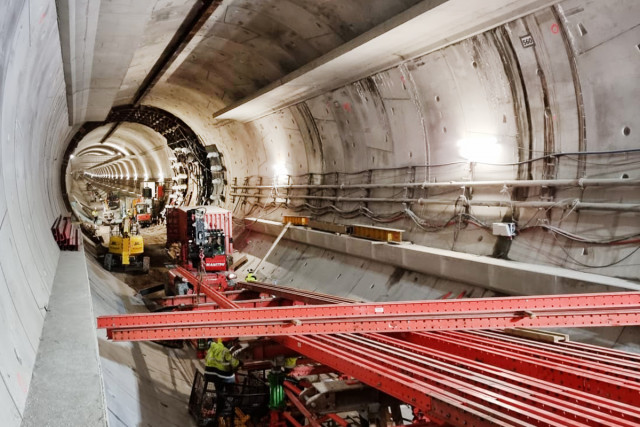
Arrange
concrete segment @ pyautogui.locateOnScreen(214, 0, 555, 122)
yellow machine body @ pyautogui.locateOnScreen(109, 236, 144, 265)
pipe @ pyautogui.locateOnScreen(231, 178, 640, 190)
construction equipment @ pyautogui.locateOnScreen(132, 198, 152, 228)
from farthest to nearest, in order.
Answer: construction equipment @ pyautogui.locateOnScreen(132, 198, 152, 228)
yellow machine body @ pyautogui.locateOnScreen(109, 236, 144, 265)
concrete segment @ pyautogui.locateOnScreen(214, 0, 555, 122)
pipe @ pyautogui.locateOnScreen(231, 178, 640, 190)

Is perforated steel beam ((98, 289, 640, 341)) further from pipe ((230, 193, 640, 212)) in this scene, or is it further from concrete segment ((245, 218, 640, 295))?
pipe ((230, 193, 640, 212))

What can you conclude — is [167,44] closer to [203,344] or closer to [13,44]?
[203,344]

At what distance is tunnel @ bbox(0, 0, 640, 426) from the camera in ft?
12.8

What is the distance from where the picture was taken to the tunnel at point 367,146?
12.8ft

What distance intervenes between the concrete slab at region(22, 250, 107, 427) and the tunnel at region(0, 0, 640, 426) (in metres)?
0.02

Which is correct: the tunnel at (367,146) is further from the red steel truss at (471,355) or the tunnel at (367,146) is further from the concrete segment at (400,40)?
the red steel truss at (471,355)

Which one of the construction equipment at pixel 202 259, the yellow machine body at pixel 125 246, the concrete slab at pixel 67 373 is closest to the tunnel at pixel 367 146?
the concrete slab at pixel 67 373

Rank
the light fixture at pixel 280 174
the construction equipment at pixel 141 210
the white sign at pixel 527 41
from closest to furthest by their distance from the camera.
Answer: the white sign at pixel 527 41
the light fixture at pixel 280 174
the construction equipment at pixel 141 210

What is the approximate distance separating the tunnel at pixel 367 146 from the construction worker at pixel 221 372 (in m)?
0.61

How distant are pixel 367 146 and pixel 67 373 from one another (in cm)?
871

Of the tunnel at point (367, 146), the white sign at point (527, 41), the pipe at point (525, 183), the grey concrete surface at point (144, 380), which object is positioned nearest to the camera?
the tunnel at point (367, 146)

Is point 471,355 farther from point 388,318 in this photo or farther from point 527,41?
point 527,41

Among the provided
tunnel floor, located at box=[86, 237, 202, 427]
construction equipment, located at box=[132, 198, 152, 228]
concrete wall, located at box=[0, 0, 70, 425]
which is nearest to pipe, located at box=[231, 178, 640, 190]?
tunnel floor, located at box=[86, 237, 202, 427]

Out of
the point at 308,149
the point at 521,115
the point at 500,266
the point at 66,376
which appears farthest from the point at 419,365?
the point at 308,149
